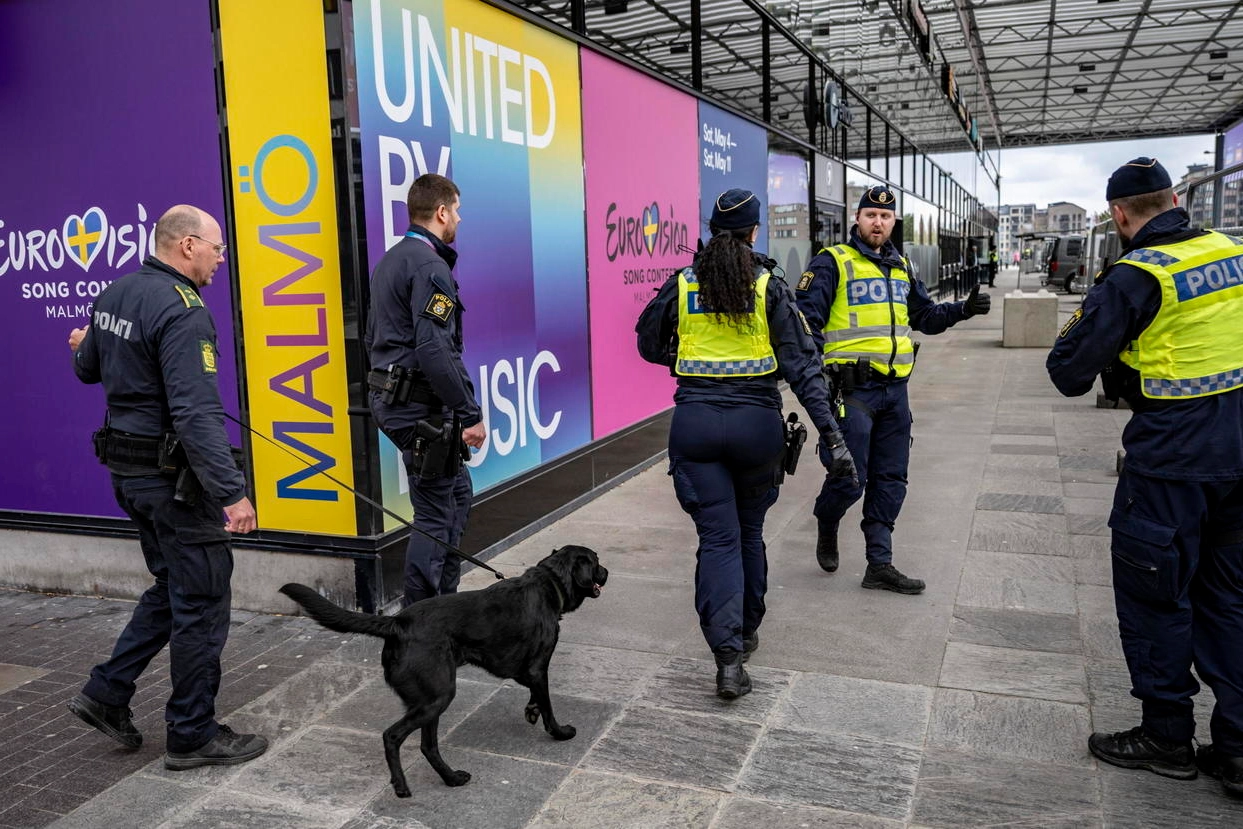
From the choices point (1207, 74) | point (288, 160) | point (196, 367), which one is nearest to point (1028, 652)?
point (196, 367)

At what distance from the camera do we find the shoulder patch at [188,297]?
335 centimetres

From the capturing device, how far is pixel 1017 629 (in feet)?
14.9

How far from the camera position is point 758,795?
3152 mm

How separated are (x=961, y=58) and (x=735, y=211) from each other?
96.1 feet

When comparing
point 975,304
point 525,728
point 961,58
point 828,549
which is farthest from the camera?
point 961,58

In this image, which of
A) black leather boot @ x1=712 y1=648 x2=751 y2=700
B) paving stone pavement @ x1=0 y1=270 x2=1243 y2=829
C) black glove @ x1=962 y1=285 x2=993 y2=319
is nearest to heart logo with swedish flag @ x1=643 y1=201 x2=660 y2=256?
paving stone pavement @ x1=0 y1=270 x2=1243 y2=829

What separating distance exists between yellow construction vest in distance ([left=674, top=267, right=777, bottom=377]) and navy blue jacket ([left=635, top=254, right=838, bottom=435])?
0.03m

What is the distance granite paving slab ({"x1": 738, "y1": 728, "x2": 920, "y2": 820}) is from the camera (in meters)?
3.11

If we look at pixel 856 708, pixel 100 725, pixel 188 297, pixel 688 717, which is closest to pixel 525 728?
pixel 688 717

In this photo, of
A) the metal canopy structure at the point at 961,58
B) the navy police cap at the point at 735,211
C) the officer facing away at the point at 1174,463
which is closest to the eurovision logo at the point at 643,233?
the metal canopy structure at the point at 961,58

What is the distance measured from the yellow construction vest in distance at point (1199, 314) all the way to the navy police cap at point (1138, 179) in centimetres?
21

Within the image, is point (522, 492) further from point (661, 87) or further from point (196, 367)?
point (661, 87)

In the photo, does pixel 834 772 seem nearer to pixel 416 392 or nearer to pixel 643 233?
pixel 416 392

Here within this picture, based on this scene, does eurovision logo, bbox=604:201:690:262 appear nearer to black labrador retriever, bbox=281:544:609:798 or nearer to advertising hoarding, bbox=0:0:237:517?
advertising hoarding, bbox=0:0:237:517
